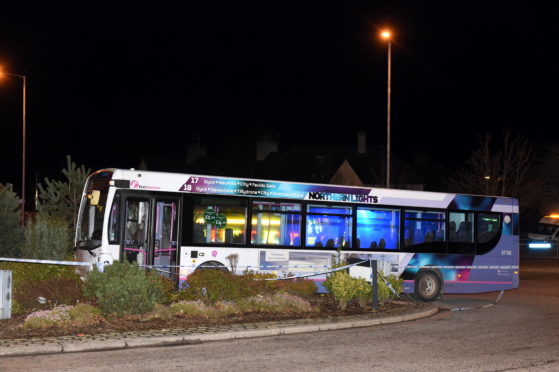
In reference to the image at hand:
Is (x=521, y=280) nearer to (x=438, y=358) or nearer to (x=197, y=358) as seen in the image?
(x=438, y=358)

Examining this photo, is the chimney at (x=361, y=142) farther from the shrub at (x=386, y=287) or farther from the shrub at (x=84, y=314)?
the shrub at (x=84, y=314)

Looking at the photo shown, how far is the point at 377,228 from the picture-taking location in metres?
17.6

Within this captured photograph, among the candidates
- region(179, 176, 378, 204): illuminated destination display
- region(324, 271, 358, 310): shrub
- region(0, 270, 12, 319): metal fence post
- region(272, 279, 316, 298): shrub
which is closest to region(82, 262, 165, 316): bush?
region(0, 270, 12, 319): metal fence post

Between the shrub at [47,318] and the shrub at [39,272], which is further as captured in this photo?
the shrub at [39,272]

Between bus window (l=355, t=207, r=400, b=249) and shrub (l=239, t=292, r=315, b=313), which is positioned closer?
shrub (l=239, t=292, r=315, b=313)

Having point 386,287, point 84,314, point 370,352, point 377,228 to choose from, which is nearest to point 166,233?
point 84,314

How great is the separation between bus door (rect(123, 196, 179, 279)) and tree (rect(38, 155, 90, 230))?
6183mm

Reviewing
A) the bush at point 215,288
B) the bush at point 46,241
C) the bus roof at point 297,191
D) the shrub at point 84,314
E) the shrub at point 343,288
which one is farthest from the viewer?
the bush at point 46,241

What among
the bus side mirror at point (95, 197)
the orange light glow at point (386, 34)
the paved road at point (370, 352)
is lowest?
the paved road at point (370, 352)

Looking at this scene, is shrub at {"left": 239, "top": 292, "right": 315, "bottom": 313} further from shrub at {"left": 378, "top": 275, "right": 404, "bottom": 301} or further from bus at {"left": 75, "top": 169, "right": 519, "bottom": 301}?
bus at {"left": 75, "top": 169, "right": 519, "bottom": 301}

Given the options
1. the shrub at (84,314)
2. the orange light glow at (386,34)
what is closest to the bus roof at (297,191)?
the shrub at (84,314)

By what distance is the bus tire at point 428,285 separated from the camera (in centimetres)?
1767

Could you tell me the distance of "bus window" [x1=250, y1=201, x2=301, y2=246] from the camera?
16.2 m

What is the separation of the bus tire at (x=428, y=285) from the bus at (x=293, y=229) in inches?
1.1
